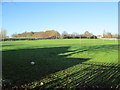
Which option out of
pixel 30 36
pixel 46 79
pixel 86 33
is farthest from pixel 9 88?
pixel 86 33

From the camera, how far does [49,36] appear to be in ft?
157

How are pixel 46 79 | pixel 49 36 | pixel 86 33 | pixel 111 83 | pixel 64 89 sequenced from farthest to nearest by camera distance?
pixel 86 33, pixel 49 36, pixel 46 79, pixel 111 83, pixel 64 89

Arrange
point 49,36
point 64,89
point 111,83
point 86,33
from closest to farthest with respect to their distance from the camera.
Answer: point 64,89 < point 111,83 < point 49,36 < point 86,33

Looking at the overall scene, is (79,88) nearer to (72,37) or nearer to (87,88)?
(87,88)

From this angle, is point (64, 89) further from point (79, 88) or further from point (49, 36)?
point (49, 36)

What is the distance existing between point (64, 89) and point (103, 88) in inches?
35.4

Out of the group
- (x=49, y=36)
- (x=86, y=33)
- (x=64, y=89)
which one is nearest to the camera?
(x=64, y=89)

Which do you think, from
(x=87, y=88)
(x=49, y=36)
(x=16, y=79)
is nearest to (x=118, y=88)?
(x=87, y=88)

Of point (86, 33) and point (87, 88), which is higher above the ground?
point (86, 33)

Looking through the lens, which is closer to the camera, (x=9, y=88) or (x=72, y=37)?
(x=9, y=88)

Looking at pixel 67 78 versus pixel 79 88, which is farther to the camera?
pixel 67 78

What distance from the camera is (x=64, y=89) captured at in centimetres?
259

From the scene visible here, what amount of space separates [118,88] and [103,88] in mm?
356

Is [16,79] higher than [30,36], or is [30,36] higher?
[30,36]
